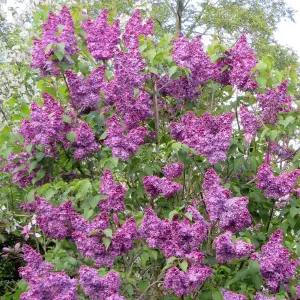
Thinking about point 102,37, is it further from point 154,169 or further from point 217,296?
point 217,296

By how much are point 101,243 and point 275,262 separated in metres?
0.80

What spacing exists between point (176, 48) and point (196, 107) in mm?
593

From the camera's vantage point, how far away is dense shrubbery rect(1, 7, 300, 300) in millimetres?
2838

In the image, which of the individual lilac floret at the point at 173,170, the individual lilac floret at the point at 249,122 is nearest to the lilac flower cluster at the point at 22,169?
the individual lilac floret at the point at 173,170

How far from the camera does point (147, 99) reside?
12.4ft

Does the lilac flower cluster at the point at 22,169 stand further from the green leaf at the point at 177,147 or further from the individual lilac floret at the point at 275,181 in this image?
the individual lilac floret at the point at 275,181

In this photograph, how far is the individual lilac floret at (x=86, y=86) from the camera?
11.1ft

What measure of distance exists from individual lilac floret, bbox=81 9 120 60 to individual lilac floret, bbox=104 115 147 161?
0.58 m

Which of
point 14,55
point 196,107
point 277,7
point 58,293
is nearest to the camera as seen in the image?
point 58,293

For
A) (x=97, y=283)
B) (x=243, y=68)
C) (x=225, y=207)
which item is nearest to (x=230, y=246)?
(x=225, y=207)

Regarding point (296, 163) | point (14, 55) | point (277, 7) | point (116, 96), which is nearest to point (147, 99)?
point (116, 96)

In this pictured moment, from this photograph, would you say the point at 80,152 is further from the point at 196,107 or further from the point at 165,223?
the point at 196,107

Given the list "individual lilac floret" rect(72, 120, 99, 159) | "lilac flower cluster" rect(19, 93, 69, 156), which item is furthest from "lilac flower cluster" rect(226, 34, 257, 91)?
"lilac flower cluster" rect(19, 93, 69, 156)

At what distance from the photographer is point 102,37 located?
3686mm
